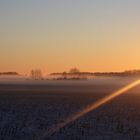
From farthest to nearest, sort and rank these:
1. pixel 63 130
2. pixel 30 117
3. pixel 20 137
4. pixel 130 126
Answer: pixel 30 117 → pixel 130 126 → pixel 63 130 → pixel 20 137

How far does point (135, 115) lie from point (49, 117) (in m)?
4.84

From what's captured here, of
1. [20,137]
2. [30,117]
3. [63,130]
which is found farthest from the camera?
[30,117]

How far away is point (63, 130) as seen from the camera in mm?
17984

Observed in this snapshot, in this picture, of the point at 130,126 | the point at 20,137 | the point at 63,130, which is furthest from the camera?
the point at 130,126

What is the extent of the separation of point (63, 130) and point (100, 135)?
1651 millimetres

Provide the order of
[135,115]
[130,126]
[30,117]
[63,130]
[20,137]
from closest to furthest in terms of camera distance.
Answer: [20,137], [63,130], [130,126], [30,117], [135,115]

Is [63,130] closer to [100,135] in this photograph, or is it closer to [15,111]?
[100,135]

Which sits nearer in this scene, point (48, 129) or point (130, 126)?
point (48, 129)

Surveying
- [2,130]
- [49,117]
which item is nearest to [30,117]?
[49,117]

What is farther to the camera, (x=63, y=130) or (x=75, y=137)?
(x=63, y=130)

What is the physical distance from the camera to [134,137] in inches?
667

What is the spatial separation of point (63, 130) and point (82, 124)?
195 centimetres

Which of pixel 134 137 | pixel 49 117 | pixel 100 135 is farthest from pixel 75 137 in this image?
pixel 49 117

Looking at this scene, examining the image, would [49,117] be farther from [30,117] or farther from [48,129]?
[48,129]
